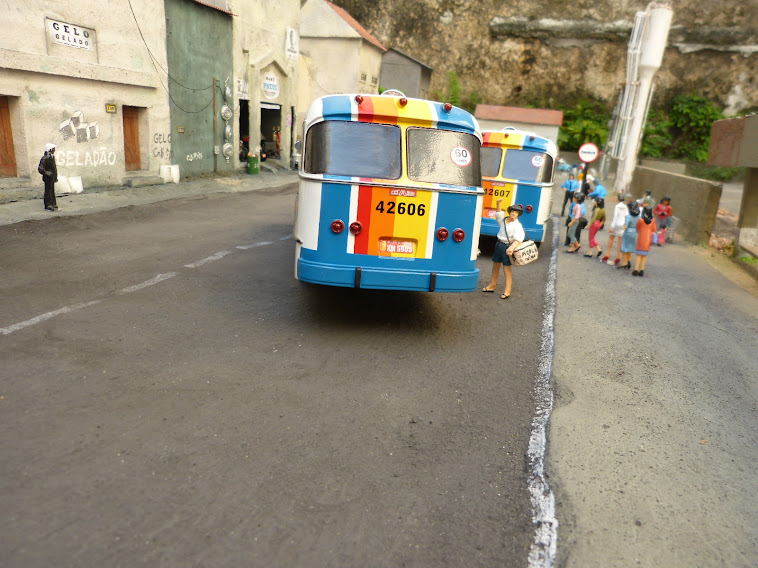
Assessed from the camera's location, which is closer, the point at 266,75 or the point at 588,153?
the point at 588,153

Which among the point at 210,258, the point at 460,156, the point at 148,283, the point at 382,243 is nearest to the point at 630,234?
the point at 460,156

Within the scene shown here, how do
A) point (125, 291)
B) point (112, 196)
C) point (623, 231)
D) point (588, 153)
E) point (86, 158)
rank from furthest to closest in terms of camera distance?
point (588, 153) < point (86, 158) < point (112, 196) < point (623, 231) < point (125, 291)

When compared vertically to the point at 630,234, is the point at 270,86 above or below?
above

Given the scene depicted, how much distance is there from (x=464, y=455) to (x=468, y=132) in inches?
169

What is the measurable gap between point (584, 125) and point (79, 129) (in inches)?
1476

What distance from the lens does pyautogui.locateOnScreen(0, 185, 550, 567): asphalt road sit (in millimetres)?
3500

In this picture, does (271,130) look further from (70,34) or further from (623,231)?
(623,231)

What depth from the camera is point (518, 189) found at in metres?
13.0

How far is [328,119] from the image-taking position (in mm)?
7102

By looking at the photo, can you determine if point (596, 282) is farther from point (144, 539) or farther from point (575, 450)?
point (144, 539)

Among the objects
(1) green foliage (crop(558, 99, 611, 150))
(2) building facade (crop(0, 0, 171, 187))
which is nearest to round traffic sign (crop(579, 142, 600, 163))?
(2) building facade (crop(0, 0, 171, 187))

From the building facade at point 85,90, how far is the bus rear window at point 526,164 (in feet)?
39.8

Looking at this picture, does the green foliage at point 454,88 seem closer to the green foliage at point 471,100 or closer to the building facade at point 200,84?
the green foliage at point 471,100

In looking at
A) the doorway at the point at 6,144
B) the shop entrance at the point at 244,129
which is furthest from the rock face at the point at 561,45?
the doorway at the point at 6,144
